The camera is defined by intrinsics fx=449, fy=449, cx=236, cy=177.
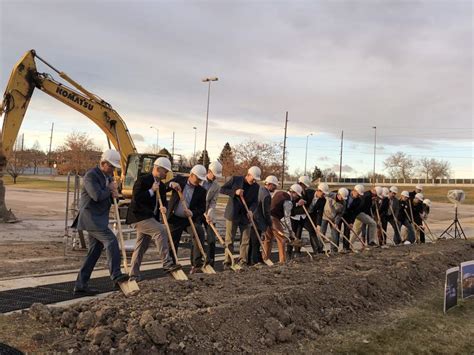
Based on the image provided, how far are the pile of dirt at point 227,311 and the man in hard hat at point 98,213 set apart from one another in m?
0.77

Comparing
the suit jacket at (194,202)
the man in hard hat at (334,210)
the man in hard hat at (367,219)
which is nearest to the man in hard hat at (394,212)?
the man in hard hat at (367,219)

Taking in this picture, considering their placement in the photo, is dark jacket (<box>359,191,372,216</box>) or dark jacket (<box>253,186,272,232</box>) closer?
dark jacket (<box>253,186,272,232</box>)

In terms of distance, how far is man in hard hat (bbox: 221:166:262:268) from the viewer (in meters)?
8.59

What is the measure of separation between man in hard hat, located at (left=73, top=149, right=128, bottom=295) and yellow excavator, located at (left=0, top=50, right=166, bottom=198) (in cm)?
791

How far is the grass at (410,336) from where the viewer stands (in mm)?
4684

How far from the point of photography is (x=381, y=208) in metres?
14.1

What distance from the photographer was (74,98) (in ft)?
47.1

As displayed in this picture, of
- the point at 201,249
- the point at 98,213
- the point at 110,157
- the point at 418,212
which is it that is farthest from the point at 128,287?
the point at 418,212

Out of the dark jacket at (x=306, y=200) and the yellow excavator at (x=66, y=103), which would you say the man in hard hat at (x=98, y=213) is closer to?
the dark jacket at (x=306, y=200)

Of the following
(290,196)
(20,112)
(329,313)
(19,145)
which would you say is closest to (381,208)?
(290,196)

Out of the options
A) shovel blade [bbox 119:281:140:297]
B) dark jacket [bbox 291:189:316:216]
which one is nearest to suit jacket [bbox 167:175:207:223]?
shovel blade [bbox 119:281:140:297]

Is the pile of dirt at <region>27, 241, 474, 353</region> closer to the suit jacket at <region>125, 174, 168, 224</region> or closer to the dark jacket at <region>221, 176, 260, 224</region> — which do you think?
the suit jacket at <region>125, 174, 168, 224</region>

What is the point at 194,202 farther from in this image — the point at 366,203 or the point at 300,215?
the point at 366,203

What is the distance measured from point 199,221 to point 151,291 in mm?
2686
